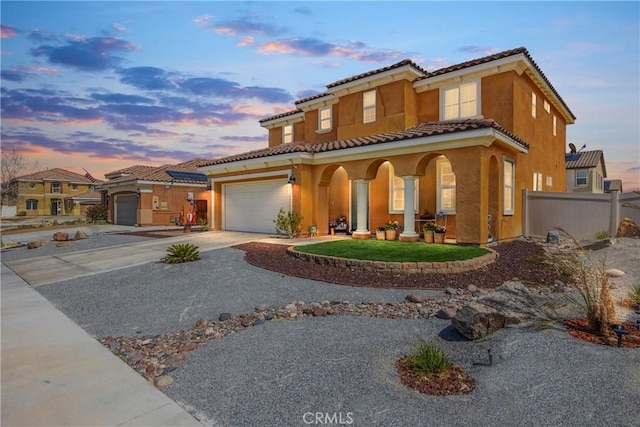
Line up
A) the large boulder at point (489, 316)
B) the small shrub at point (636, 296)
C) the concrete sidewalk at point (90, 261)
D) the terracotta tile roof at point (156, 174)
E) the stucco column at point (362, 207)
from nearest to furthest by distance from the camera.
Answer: the large boulder at point (489, 316) → the small shrub at point (636, 296) → the concrete sidewalk at point (90, 261) → the stucco column at point (362, 207) → the terracotta tile roof at point (156, 174)

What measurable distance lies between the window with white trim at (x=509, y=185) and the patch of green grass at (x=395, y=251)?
355 centimetres

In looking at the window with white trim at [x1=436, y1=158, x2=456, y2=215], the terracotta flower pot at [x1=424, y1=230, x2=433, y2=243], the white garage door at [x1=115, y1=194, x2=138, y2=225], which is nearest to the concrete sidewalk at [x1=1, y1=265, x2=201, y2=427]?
the terracotta flower pot at [x1=424, y1=230, x2=433, y2=243]

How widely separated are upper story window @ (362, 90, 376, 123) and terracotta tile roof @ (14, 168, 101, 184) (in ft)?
195

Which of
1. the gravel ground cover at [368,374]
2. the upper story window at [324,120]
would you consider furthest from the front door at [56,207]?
the gravel ground cover at [368,374]

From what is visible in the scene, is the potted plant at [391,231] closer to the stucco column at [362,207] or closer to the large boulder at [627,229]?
the stucco column at [362,207]

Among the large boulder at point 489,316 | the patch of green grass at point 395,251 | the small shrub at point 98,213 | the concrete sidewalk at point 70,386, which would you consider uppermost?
the small shrub at point 98,213

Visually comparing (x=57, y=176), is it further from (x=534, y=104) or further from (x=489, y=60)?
(x=534, y=104)

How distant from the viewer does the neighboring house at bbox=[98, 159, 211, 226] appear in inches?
993

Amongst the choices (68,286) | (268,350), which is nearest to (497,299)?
(268,350)

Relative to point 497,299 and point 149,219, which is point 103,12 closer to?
point 497,299

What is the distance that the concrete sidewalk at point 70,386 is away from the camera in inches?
114

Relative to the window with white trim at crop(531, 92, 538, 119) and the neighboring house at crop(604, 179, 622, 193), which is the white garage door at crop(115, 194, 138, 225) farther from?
the neighboring house at crop(604, 179, 622, 193)

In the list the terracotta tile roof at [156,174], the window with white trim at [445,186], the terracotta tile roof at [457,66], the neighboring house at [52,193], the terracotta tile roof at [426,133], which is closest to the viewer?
the terracotta tile roof at [426,133]

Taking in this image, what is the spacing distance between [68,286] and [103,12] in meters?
7.77
